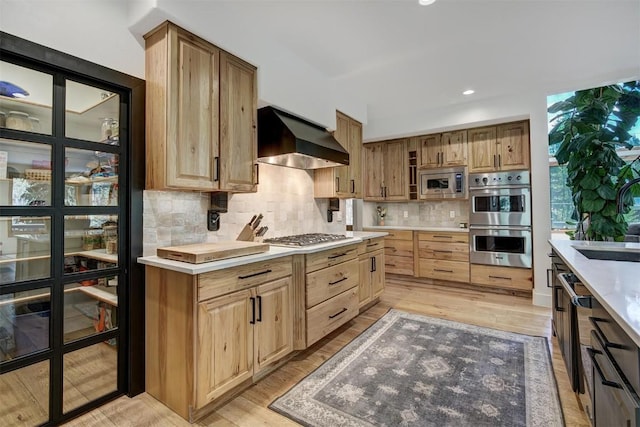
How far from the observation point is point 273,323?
218 cm

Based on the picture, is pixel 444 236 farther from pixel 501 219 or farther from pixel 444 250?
pixel 501 219

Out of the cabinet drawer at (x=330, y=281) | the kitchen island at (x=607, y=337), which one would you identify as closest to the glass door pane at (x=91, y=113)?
the cabinet drawer at (x=330, y=281)

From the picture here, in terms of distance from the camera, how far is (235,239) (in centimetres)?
263

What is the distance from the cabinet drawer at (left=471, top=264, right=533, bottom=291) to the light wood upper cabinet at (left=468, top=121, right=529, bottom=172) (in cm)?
142

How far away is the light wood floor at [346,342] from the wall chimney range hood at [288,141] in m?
1.71

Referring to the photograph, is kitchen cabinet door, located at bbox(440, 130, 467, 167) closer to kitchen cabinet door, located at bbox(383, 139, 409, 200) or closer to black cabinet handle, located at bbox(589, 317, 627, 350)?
kitchen cabinet door, located at bbox(383, 139, 409, 200)

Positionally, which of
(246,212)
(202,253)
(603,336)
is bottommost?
(603,336)

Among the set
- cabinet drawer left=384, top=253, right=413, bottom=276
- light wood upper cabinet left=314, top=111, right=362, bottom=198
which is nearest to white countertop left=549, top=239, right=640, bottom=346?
light wood upper cabinet left=314, top=111, right=362, bottom=198

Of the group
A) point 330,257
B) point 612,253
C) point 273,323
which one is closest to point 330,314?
point 330,257

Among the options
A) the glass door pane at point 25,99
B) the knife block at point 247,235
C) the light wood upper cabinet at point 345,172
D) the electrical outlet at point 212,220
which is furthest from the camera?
the light wood upper cabinet at point 345,172

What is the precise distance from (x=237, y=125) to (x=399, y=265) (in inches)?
146

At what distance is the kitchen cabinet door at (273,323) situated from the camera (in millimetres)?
2062

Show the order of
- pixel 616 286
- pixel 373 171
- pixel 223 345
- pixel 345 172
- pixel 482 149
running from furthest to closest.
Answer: pixel 373 171 < pixel 482 149 < pixel 345 172 < pixel 223 345 < pixel 616 286

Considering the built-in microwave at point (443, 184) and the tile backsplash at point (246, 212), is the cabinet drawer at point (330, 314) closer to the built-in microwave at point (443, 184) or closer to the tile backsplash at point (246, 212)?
the tile backsplash at point (246, 212)
